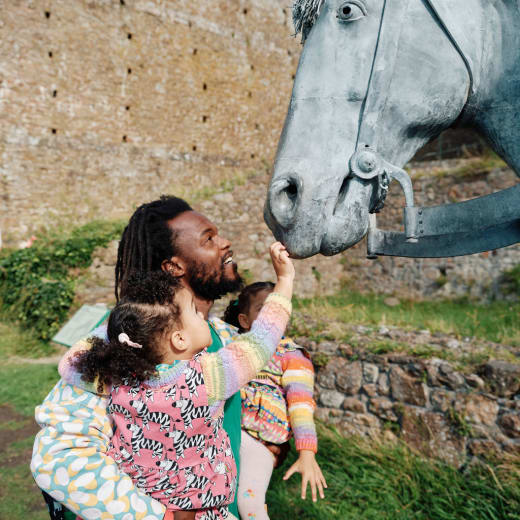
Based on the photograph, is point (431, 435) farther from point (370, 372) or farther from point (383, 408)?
point (370, 372)

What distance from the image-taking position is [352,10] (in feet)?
3.89

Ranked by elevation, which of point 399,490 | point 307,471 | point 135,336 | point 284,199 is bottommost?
point 399,490

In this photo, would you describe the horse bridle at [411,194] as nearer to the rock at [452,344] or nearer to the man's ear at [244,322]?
the man's ear at [244,322]

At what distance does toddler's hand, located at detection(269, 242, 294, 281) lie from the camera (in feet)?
4.54

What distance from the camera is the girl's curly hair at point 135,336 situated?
4.24 feet

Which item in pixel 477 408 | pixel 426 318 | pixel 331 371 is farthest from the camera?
pixel 426 318

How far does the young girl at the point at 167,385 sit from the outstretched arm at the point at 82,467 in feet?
0.21

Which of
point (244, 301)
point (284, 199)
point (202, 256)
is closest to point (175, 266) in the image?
point (202, 256)

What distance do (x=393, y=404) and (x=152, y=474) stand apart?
2.57 metres

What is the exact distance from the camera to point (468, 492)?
2.73 metres

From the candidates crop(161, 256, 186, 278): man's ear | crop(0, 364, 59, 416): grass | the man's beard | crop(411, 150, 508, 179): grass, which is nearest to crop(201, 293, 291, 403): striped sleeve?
the man's beard

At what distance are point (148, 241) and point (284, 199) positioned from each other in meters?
0.74

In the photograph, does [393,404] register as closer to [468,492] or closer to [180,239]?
[468,492]

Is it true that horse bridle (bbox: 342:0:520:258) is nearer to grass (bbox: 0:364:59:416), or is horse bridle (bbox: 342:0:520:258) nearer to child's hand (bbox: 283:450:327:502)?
child's hand (bbox: 283:450:327:502)
